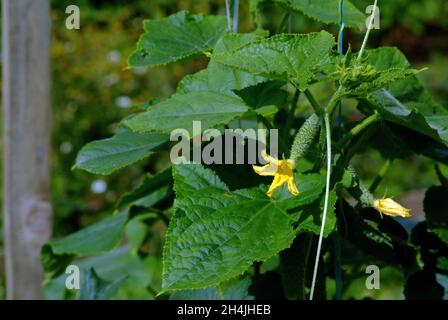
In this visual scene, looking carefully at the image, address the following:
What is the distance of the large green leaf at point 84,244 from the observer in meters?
1.29

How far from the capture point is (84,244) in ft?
4.36

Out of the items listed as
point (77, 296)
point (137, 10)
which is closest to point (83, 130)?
point (137, 10)

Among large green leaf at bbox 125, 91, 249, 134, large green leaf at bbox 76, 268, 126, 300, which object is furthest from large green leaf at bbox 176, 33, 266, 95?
large green leaf at bbox 76, 268, 126, 300

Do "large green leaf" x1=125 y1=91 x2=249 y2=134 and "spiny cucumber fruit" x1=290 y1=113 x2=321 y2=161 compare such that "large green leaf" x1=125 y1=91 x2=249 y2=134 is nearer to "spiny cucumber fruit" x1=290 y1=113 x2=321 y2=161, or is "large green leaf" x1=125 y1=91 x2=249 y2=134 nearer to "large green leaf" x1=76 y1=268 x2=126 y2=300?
"spiny cucumber fruit" x1=290 y1=113 x2=321 y2=161

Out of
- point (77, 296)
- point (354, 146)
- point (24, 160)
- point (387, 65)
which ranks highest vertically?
point (387, 65)

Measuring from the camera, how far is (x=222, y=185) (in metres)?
0.94

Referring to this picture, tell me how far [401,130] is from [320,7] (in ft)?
0.71

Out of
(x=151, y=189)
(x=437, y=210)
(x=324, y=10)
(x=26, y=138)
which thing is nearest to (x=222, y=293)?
(x=151, y=189)

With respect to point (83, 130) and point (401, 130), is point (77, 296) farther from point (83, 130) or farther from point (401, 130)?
point (83, 130)

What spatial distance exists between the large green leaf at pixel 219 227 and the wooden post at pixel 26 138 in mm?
1068

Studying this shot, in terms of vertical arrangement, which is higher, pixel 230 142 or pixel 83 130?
pixel 230 142

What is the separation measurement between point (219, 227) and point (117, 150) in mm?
281

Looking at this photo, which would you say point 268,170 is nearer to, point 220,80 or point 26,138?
point 220,80

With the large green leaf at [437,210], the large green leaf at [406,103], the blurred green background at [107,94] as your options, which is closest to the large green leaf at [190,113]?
the large green leaf at [406,103]
